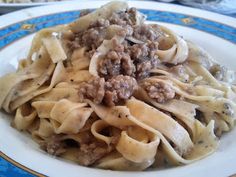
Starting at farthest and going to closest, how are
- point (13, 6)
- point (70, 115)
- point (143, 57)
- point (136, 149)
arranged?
point (13, 6) → point (143, 57) → point (70, 115) → point (136, 149)

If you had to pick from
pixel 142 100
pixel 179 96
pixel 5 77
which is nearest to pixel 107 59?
pixel 142 100

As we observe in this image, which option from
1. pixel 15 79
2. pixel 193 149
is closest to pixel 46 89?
Answer: pixel 15 79

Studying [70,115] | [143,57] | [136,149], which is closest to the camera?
[136,149]

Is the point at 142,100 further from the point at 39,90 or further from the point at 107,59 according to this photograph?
the point at 39,90

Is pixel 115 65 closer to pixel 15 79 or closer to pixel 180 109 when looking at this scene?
pixel 180 109

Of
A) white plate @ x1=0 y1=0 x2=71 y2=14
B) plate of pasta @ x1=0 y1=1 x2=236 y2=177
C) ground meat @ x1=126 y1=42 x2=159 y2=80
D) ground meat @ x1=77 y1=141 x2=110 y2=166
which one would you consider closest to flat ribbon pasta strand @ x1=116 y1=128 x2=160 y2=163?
plate of pasta @ x1=0 y1=1 x2=236 y2=177

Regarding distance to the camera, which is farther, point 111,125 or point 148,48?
point 148,48
